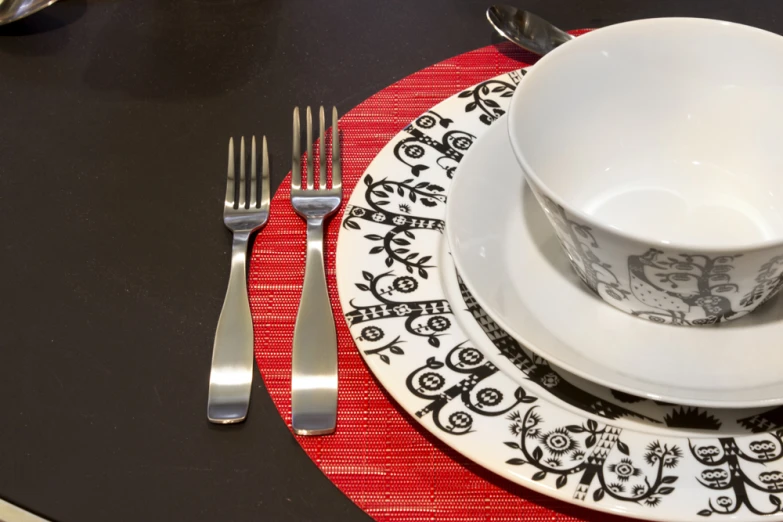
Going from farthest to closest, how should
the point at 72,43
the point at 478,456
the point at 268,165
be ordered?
the point at 72,43 < the point at 268,165 < the point at 478,456

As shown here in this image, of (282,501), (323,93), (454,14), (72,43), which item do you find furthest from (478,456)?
(72,43)

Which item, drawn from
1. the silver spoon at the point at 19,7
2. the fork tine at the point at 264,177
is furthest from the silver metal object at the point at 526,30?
the silver spoon at the point at 19,7

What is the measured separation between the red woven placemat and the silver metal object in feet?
0.79

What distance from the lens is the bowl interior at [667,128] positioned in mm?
472

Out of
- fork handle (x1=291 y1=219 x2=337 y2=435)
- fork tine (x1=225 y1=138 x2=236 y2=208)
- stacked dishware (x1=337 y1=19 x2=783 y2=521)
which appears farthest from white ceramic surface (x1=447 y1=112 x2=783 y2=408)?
fork tine (x1=225 y1=138 x2=236 y2=208)

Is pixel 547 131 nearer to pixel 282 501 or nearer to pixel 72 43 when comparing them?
pixel 282 501

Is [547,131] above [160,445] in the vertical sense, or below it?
above

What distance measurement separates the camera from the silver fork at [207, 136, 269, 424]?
1.40ft

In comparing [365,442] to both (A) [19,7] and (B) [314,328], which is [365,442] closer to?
(B) [314,328]

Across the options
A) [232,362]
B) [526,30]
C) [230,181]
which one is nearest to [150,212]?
[230,181]

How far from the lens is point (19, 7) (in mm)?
746

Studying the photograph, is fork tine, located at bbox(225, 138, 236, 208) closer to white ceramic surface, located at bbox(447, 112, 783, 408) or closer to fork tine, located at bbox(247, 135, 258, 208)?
fork tine, located at bbox(247, 135, 258, 208)

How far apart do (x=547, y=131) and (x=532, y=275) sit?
0.38ft

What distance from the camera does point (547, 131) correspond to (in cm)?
47
